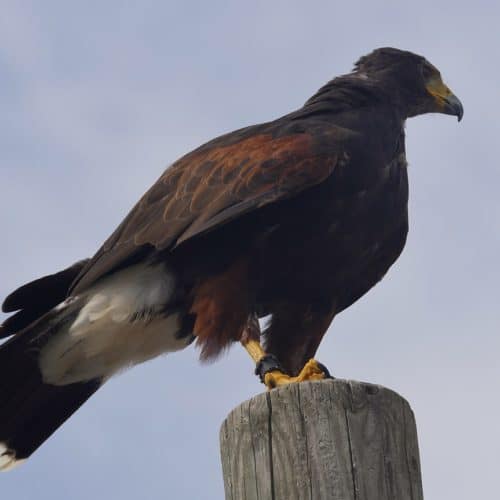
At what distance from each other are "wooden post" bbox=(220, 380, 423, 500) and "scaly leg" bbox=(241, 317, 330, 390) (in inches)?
26.0

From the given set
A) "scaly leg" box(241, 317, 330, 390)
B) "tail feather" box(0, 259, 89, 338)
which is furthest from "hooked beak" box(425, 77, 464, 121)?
"tail feather" box(0, 259, 89, 338)

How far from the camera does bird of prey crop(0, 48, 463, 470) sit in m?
6.02

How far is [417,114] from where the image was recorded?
7492 millimetres

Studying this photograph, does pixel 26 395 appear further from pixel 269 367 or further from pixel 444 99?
pixel 444 99

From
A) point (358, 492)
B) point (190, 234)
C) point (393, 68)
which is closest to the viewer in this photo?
point (358, 492)

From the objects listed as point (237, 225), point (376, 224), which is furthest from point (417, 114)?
point (237, 225)

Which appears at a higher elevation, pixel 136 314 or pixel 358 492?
pixel 136 314

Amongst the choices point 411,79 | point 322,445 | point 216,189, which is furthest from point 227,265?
point 322,445

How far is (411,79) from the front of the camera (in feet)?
24.4

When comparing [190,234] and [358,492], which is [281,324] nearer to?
[190,234]

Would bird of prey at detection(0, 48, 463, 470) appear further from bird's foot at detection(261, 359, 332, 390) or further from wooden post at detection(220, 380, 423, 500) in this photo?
wooden post at detection(220, 380, 423, 500)

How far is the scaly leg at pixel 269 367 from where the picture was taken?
481 cm

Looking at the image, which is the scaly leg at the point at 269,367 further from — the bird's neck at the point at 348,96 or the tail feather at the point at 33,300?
the bird's neck at the point at 348,96

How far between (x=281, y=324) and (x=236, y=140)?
1.03m
